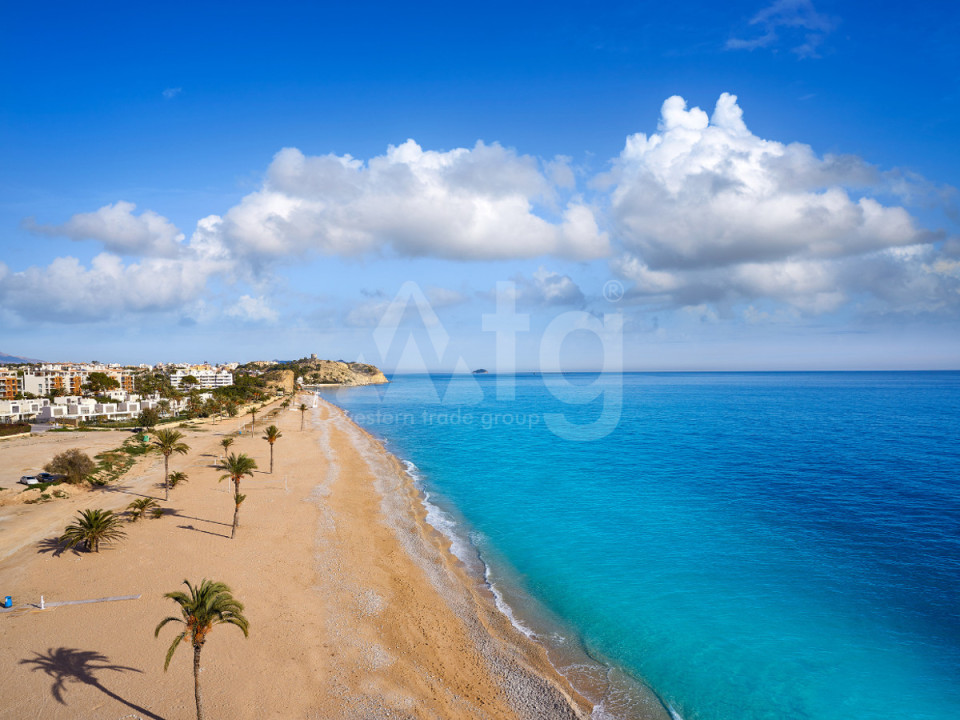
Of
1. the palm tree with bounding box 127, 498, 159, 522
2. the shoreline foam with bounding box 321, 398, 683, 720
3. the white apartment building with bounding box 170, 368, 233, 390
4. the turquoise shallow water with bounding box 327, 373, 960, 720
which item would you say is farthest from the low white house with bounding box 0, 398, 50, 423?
the shoreline foam with bounding box 321, 398, 683, 720

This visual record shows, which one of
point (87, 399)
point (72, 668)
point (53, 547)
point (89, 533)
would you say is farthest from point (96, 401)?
point (72, 668)

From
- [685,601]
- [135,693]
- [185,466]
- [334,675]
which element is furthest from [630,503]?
[185,466]

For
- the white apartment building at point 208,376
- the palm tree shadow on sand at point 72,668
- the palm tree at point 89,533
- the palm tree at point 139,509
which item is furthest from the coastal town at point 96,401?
the palm tree shadow on sand at point 72,668

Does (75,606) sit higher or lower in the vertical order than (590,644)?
higher

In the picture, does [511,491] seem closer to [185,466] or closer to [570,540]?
[570,540]

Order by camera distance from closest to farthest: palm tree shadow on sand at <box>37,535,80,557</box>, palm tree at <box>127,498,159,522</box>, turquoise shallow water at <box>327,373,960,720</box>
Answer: turquoise shallow water at <box>327,373,960,720</box> < palm tree shadow on sand at <box>37,535,80,557</box> < palm tree at <box>127,498,159,522</box>

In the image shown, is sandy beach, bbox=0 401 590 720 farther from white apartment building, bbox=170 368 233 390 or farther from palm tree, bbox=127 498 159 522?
white apartment building, bbox=170 368 233 390

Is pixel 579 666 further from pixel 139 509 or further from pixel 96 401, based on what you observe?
pixel 96 401
